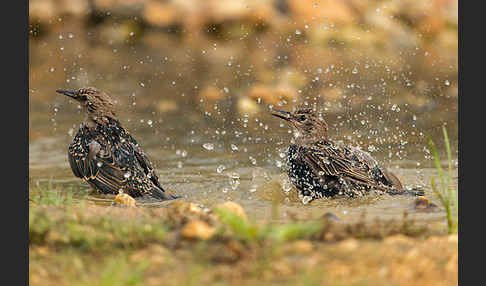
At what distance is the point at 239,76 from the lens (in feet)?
45.5

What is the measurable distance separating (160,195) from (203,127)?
3.33 m

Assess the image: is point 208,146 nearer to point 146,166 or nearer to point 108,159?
point 146,166

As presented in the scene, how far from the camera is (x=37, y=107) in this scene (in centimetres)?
1219

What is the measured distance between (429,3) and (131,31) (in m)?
7.17

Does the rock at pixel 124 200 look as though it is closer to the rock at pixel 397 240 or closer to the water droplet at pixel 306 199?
the water droplet at pixel 306 199

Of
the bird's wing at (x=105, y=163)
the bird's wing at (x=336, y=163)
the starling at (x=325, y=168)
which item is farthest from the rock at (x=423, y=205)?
the bird's wing at (x=105, y=163)

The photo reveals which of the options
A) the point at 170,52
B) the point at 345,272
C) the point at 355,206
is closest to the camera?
the point at 345,272

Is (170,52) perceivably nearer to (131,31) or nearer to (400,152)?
(131,31)

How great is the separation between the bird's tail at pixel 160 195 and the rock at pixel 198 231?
3176mm

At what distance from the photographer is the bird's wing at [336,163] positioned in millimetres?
8023

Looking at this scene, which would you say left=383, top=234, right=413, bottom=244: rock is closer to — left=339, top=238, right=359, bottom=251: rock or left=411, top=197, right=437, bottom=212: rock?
left=339, top=238, right=359, bottom=251: rock

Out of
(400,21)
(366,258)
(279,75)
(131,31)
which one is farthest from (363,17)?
(366,258)

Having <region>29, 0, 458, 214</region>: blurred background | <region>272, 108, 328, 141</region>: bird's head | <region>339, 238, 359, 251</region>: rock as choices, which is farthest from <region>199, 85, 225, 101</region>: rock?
<region>339, 238, 359, 251</region>: rock

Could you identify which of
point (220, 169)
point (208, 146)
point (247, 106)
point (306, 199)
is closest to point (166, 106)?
point (247, 106)
